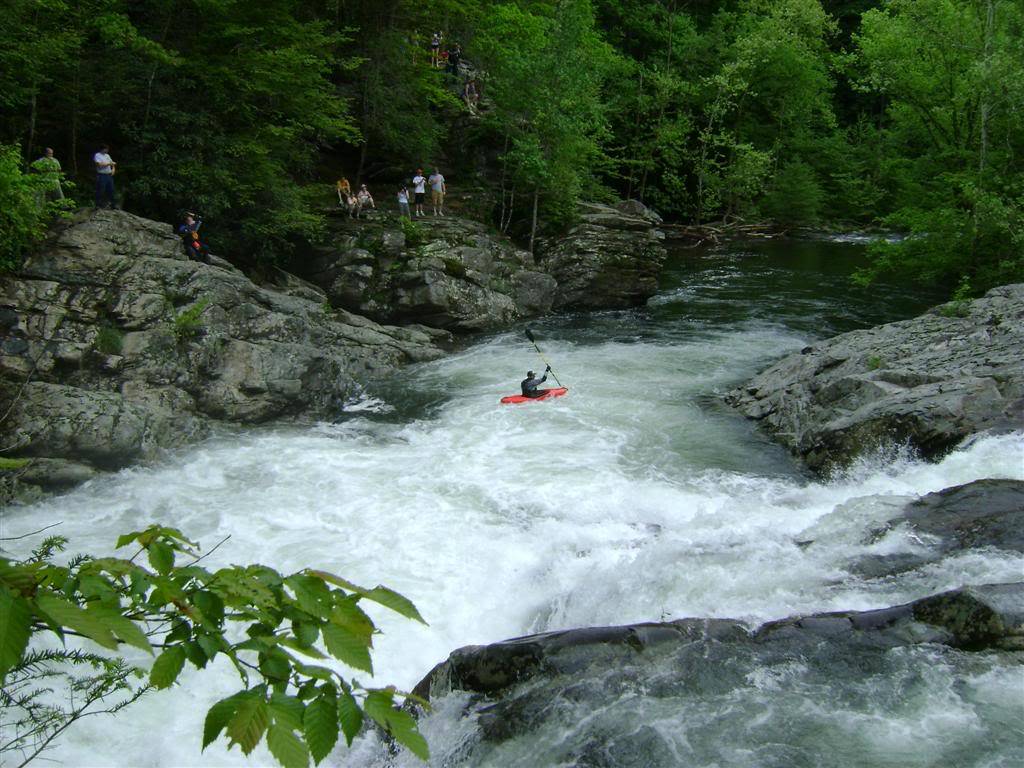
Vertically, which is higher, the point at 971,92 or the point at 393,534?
the point at 971,92

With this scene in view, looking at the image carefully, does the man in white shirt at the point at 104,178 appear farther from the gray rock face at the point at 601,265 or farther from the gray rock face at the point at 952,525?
the gray rock face at the point at 952,525

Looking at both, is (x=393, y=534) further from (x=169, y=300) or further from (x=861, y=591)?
(x=169, y=300)

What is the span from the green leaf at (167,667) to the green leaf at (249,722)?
0.24 metres

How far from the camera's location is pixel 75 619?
1732 mm

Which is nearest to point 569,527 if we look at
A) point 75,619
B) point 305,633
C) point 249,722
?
point 305,633

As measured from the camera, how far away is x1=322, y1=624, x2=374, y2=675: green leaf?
194 cm

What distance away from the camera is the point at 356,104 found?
22469 millimetres

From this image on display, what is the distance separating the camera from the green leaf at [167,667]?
1987 mm

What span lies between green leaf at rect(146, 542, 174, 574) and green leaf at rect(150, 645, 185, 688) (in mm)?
236

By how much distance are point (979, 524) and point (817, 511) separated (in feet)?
6.03

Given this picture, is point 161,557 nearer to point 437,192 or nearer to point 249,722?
point 249,722

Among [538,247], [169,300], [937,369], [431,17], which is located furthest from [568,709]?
[431,17]

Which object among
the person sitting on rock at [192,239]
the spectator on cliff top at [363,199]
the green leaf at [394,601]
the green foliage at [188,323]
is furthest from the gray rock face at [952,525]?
the spectator on cliff top at [363,199]

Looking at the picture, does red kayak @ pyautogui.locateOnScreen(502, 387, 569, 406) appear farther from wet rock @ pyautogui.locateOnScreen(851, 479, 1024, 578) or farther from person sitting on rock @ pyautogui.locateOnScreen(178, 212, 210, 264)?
wet rock @ pyautogui.locateOnScreen(851, 479, 1024, 578)
